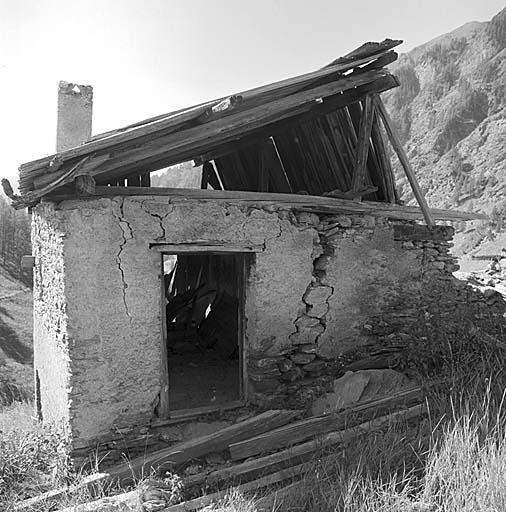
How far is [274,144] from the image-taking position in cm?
642

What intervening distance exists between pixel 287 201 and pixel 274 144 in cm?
158

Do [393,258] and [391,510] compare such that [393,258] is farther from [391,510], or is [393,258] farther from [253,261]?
[391,510]

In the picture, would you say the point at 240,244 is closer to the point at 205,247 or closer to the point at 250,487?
the point at 205,247

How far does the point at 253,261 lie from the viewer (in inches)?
199

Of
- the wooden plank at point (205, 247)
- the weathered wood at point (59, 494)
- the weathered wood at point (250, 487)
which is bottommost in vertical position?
the weathered wood at point (59, 494)

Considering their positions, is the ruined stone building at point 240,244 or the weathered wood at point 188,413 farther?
the weathered wood at point 188,413

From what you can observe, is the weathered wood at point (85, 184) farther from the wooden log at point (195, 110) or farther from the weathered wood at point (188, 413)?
the weathered wood at point (188, 413)

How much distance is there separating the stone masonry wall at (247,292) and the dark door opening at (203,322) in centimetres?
141

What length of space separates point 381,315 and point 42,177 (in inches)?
154

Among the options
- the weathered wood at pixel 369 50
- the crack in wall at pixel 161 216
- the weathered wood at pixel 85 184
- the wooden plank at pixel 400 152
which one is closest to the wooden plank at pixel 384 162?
the wooden plank at pixel 400 152

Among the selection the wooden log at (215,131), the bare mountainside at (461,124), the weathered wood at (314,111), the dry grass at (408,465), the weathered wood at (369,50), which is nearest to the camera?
the dry grass at (408,465)

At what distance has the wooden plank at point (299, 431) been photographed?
13.2ft

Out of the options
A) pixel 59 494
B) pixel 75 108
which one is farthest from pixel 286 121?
pixel 75 108

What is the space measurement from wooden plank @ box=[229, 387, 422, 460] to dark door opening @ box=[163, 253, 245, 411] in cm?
221
